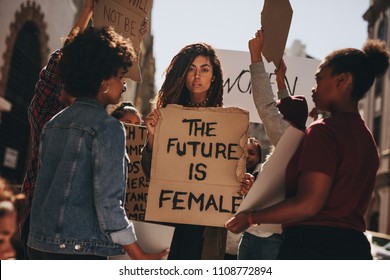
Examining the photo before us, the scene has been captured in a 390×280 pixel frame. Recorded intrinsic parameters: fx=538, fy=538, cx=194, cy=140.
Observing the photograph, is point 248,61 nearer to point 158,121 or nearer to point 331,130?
point 158,121

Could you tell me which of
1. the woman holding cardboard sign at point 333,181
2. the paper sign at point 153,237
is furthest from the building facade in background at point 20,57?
the woman holding cardboard sign at point 333,181

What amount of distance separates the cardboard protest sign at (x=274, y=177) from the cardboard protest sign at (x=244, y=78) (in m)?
1.63

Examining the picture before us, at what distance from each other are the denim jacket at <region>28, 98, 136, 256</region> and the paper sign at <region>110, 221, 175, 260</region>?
351mm

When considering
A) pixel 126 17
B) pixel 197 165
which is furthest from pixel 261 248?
pixel 126 17

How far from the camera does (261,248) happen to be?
3.20m

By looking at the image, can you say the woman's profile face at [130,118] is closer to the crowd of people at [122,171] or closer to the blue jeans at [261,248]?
the blue jeans at [261,248]

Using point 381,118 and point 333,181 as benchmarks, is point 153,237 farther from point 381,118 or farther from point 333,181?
point 381,118

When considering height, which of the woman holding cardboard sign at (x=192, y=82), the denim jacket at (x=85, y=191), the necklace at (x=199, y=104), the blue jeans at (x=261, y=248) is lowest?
the blue jeans at (x=261, y=248)

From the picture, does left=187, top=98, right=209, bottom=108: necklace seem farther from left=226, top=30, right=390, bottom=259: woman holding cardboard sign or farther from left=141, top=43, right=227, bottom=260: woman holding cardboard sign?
left=226, top=30, right=390, bottom=259: woman holding cardboard sign

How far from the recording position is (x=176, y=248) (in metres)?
2.69

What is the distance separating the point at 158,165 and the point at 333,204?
0.98 m

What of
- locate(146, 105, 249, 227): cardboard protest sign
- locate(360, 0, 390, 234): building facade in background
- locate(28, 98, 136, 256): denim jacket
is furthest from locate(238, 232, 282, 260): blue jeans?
locate(360, 0, 390, 234): building facade in background

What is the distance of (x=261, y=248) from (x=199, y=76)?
1.09 m

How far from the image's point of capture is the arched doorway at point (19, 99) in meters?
9.54
